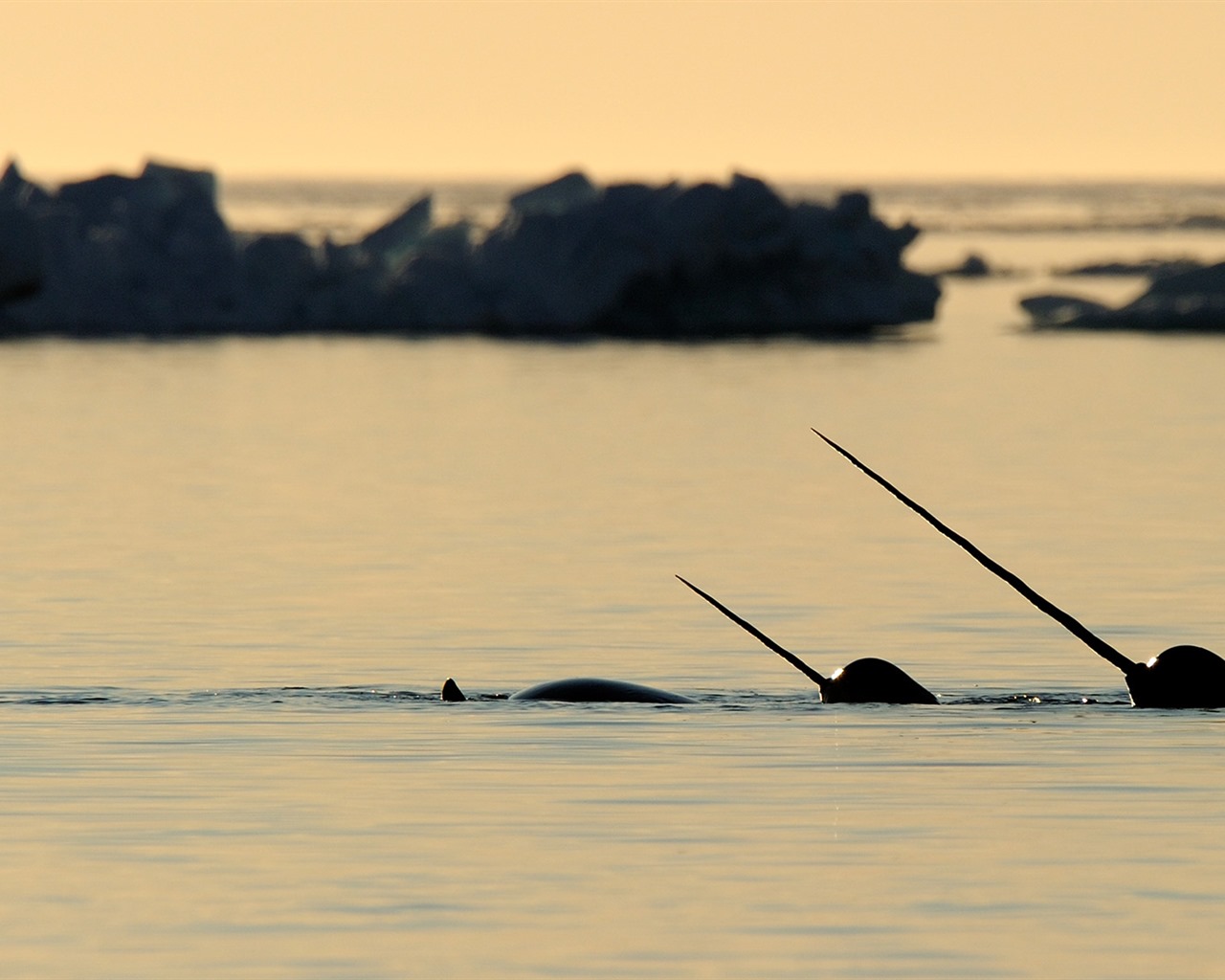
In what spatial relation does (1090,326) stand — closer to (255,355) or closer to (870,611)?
(255,355)

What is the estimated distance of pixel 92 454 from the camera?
154 feet

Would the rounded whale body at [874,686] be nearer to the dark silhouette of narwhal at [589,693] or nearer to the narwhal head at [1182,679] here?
the dark silhouette of narwhal at [589,693]

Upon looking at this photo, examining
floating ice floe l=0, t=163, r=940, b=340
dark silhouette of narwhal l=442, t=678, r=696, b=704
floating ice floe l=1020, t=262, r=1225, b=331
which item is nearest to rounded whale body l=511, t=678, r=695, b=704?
dark silhouette of narwhal l=442, t=678, r=696, b=704

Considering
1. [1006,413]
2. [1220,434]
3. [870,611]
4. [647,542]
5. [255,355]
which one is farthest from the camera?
[255,355]

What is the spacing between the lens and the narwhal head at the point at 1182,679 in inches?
741

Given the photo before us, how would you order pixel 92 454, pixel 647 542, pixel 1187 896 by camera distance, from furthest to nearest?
1. pixel 92 454
2. pixel 647 542
3. pixel 1187 896

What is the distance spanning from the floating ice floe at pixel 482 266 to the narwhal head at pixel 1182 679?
5756 centimetres

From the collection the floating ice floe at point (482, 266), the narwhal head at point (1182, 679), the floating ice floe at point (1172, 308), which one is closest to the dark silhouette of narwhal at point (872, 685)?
the narwhal head at point (1182, 679)

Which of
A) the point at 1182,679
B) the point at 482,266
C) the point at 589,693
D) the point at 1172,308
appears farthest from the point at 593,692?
the point at 1172,308

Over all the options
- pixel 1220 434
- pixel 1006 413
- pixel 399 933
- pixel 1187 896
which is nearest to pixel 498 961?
pixel 399 933

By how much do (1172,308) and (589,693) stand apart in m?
69.3

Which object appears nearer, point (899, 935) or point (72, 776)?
point (899, 935)

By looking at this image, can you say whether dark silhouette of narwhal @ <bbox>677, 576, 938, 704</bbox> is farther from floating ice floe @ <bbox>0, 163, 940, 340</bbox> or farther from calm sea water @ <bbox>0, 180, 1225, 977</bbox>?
floating ice floe @ <bbox>0, 163, 940, 340</bbox>

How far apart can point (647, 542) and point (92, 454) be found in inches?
662
